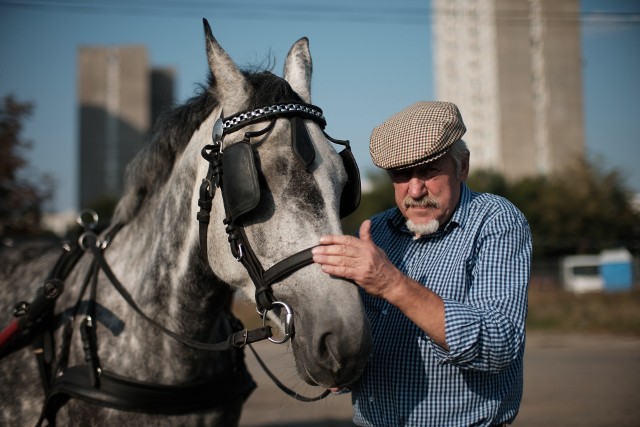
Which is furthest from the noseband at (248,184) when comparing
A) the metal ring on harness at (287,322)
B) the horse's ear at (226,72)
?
the horse's ear at (226,72)

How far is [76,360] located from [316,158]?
157 centimetres

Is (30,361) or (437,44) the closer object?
(30,361)

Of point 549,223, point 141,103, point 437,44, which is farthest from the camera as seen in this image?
point 141,103

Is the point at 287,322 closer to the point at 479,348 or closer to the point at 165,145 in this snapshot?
the point at 479,348

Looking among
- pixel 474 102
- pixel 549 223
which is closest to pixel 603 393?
pixel 549 223

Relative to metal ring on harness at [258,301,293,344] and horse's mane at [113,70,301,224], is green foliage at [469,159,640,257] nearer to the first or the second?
horse's mane at [113,70,301,224]

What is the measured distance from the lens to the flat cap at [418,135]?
221 cm

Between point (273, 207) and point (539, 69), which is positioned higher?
point (539, 69)

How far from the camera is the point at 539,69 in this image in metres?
59.7

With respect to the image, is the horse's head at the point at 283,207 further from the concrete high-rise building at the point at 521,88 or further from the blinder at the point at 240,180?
the concrete high-rise building at the point at 521,88

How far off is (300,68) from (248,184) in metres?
0.75

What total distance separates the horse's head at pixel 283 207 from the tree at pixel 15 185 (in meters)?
9.01

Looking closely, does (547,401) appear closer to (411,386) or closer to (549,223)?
(411,386)

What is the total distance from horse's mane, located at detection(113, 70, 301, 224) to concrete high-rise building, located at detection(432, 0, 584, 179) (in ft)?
180
